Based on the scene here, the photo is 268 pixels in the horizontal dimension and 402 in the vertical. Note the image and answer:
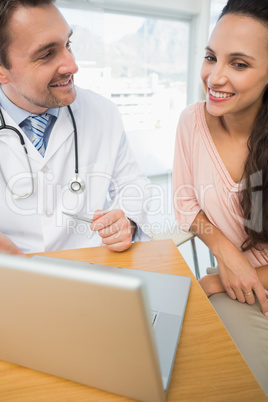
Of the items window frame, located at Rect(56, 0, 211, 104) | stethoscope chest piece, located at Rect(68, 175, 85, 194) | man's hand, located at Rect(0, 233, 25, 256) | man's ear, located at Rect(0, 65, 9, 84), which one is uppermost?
window frame, located at Rect(56, 0, 211, 104)

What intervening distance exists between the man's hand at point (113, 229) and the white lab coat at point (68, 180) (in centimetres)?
17

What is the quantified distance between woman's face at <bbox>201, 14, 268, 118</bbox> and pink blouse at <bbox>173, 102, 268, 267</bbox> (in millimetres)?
126

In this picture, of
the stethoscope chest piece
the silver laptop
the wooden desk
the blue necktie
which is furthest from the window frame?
the silver laptop

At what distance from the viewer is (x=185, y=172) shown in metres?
1.13

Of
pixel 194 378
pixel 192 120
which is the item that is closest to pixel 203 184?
pixel 192 120

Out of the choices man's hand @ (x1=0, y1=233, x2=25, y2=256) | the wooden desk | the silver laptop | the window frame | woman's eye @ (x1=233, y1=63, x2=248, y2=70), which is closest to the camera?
the silver laptop

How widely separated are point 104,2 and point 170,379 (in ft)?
11.1

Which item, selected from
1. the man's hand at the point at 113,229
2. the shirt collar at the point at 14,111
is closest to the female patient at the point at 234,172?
the man's hand at the point at 113,229

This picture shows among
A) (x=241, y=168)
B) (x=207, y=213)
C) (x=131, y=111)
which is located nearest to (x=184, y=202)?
(x=207, y=213)

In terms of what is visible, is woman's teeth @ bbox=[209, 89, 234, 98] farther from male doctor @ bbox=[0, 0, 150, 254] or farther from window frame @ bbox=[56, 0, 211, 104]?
window frame @ bbox=[56, 0, 211, 104]

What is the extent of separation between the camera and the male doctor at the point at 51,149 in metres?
0.88

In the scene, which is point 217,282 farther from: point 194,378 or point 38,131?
point 38,131

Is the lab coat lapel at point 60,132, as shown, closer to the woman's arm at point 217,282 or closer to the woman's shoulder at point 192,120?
the woman's shoulder at point 192,120

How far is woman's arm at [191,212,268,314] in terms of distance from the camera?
0.89 m
